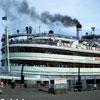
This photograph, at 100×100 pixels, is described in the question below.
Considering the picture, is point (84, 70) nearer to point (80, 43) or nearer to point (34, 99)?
point (80, 43)

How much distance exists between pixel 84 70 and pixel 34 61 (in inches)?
346

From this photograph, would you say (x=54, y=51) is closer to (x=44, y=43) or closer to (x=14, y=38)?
(x=44, y=43)

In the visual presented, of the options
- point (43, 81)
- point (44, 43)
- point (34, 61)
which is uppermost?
point (44, 43)

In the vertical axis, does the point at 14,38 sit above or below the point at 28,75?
above

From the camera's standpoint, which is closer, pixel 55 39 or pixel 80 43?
pixel 55 39

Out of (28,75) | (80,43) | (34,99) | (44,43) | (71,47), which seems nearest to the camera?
(34,99)

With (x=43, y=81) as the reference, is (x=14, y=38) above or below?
above

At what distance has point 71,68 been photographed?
33875 mm

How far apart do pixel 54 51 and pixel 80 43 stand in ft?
25.3

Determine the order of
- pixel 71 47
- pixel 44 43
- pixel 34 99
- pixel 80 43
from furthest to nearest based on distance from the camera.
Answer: pixel 80 43 < pixel 71 47 < pixel 44 43 < pixel 34 99

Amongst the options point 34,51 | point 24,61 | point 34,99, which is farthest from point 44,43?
point 34,99

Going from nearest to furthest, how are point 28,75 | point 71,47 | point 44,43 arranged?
1. point 28,75
2. point 44,43
3. point 71,47

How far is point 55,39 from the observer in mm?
35906

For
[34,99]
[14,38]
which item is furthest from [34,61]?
[34,99]
